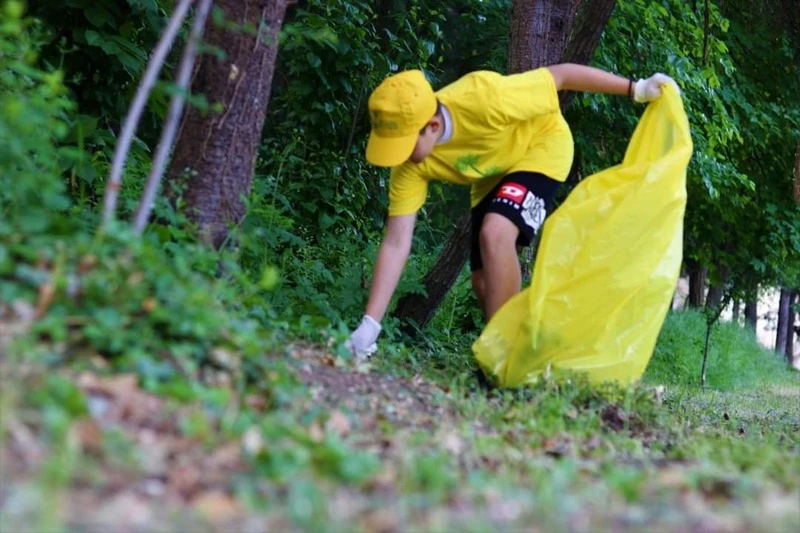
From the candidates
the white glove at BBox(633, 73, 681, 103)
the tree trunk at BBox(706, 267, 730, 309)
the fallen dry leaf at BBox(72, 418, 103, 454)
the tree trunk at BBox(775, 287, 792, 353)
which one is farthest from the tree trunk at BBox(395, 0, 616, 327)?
the tree trunk at BBox(775, 287, 792, 353)

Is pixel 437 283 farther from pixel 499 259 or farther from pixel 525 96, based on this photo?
pixel 525 96

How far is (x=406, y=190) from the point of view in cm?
410

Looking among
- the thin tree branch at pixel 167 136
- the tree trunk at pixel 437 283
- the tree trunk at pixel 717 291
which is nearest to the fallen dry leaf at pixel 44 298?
the thin tree branch at pixel 167 136

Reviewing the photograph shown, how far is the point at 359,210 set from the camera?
721 cm

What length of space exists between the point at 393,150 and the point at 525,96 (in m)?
0.62

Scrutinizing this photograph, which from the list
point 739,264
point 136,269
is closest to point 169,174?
point 136,269

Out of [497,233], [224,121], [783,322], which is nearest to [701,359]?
[497,233]

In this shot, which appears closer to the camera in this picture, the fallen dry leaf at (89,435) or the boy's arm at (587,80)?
the fallen dry leaf at (89,435)

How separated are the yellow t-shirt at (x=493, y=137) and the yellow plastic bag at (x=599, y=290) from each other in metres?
0.34

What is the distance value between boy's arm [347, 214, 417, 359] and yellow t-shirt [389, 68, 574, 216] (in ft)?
0.26

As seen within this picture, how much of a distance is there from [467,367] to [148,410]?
2607mm

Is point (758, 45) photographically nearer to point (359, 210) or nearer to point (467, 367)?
point (359, 210)

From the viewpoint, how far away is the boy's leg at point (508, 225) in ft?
13.3

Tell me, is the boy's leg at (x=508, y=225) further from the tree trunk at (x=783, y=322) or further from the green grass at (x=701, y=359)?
the tree trunk at (x=783, y=322)
